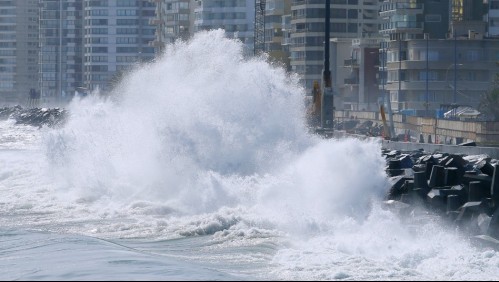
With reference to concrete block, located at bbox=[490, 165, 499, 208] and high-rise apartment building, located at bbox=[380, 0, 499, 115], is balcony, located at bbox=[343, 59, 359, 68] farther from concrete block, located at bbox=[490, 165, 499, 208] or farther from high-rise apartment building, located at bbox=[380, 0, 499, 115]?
concrete block, located at bbox=[490, 165, 499, 208]

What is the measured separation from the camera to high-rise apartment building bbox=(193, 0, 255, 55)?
10700cm

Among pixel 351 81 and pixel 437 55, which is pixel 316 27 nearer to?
pixel 351 81

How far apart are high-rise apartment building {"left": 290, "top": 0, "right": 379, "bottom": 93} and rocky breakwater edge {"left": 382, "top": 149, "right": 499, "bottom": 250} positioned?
61.9 m

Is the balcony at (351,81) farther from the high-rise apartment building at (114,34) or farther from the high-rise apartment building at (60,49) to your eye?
the high-rise apartment building at (60,49)

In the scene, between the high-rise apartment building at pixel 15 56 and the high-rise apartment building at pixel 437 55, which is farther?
the high-rise apartment building at pixel 15 56

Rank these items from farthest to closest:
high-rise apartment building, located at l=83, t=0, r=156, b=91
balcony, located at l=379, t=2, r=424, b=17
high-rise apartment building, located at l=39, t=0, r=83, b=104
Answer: high-rise apartment building, located at l=39, t=0, r=83, b=104 → high-rise apartment building, located at l=83, t=0, r=156, b=91 → balcony, located at l=379, t=2, r=424, b=17

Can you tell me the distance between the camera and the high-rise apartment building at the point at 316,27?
284 feet

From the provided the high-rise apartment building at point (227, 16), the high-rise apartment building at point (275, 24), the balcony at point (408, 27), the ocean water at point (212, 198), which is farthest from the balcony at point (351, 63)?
the ocean water at point (212, 198)

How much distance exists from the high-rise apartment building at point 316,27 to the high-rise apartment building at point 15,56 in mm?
73982

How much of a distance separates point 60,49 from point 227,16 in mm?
44531

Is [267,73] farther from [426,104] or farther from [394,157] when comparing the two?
[426,104]

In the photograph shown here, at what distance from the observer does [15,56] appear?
6225 inches

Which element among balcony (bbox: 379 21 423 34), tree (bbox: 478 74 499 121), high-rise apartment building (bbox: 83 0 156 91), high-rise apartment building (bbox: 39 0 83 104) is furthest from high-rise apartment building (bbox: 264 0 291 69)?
high-rise apartment building (bbox: 39 0 83 104)

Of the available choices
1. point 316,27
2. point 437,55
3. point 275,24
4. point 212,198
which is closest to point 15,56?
point 275,24
